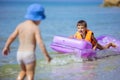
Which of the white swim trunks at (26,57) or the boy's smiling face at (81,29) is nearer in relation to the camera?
the white swim trunks at (26,57)

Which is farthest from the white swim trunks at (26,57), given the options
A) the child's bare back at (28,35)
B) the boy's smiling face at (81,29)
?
the boy's smiling face at (81,29)

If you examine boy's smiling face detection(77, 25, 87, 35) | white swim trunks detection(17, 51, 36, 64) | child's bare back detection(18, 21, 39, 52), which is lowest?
boy's smiling face detection(77, 25, 87, 35)

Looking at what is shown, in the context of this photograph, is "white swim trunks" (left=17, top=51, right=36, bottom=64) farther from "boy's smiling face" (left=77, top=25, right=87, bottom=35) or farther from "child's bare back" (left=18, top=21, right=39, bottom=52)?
"boy's smiling face" (left=77, top=25, right=87, bottom=35)

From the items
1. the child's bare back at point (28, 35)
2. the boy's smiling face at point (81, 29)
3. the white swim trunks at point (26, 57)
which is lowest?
the boy's smiling face at point (81, 29)

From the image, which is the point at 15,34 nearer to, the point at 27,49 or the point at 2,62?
the point at 27,49

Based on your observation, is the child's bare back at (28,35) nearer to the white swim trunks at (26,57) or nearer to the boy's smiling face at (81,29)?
the white swim trunks at (26,57)

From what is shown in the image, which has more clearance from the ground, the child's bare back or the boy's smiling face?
the child's bare back

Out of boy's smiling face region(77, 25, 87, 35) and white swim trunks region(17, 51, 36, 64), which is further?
boy's smiling face region(77, 25, 87, 35)

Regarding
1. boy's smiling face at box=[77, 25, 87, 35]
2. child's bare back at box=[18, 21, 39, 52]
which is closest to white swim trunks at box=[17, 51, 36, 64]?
child's bare back at box=[18, 21, 39, 52]

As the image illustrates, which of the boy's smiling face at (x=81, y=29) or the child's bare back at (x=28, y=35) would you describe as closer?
the child's bare back at (x=28, y=35)

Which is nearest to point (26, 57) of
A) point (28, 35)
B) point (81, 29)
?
point (28, 35)

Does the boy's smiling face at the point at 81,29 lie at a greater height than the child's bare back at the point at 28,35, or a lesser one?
lesser

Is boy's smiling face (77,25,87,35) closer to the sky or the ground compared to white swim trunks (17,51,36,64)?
closer to the ground

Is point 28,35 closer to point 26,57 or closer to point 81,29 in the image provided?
point 26,57
